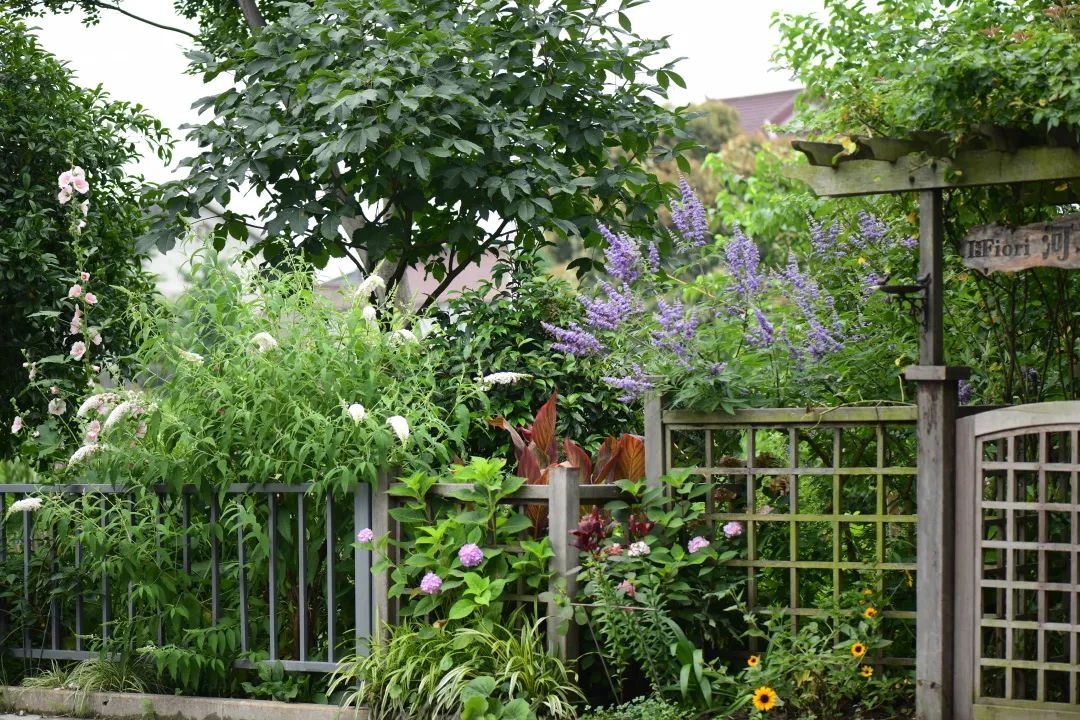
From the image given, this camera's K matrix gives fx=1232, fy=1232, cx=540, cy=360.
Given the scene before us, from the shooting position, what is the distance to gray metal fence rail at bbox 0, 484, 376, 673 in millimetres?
5570

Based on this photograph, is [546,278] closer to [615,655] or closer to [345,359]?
[345,359]

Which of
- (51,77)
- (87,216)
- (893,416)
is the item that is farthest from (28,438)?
(893,416)

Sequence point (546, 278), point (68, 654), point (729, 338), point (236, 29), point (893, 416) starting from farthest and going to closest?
point (236, 29) < point (546, 278) < point (68, 654) < point (729, 338) < point (893, 416)

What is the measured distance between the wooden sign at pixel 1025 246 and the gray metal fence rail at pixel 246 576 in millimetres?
2800

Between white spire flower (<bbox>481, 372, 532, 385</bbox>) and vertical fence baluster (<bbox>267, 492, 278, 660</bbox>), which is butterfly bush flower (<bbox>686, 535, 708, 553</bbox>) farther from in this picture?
vertical fence baluster (<bbox>267, 492, 278, 660</bbox>)

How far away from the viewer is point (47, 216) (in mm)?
7355

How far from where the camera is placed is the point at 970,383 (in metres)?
5.73

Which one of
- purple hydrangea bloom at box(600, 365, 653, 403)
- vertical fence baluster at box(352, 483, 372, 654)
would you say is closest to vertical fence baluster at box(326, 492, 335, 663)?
vertical fence baluster at box(352, 483, 372, 654)

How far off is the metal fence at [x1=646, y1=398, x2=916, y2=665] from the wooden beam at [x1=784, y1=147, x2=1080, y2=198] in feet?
3.00

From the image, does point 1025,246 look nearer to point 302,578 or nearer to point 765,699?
point 765,699

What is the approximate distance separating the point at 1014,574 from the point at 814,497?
1.16 metres

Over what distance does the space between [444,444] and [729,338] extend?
1.39 m

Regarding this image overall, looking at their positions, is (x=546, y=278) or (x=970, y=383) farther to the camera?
(x=546, y=278)

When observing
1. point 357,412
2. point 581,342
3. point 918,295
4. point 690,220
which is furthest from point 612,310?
point 918,295
